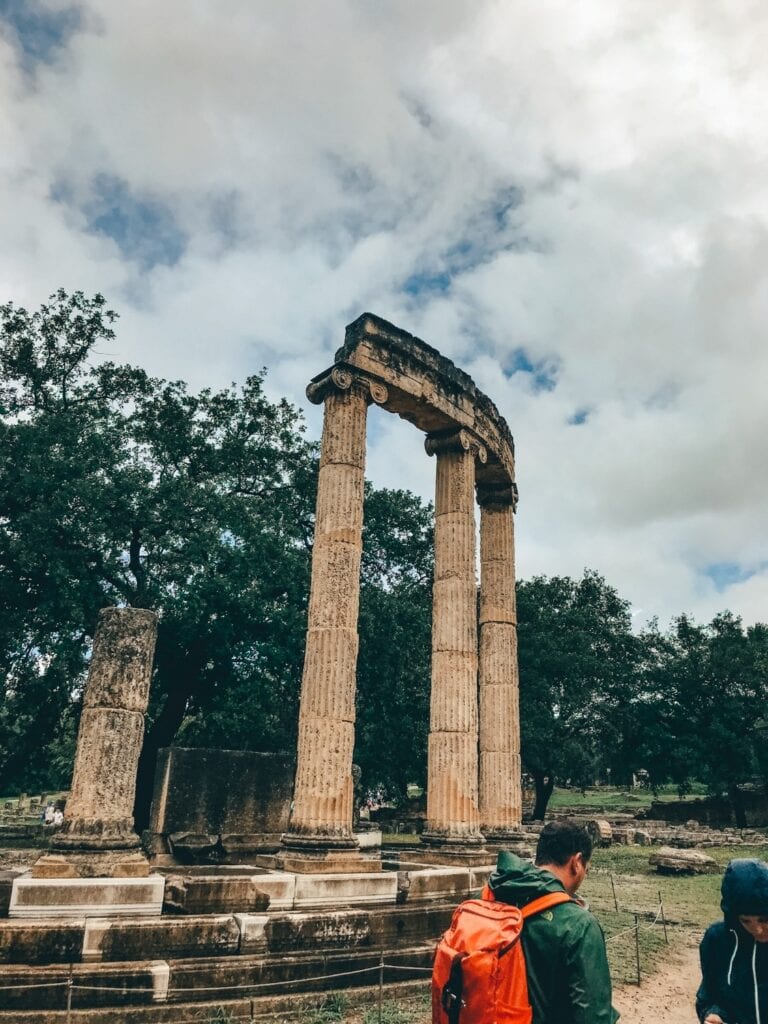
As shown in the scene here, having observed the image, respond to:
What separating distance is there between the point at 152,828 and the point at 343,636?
17.8 feet

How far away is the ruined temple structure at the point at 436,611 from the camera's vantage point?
10336 millimetres

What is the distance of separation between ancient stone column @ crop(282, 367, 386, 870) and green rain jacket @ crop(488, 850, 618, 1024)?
765 cm

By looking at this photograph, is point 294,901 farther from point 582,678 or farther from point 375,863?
point 582,678

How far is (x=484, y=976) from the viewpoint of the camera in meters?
2.40

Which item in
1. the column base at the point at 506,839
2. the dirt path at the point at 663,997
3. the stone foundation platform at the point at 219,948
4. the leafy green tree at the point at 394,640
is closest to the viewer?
the stone foundation platform at the point at 219,948

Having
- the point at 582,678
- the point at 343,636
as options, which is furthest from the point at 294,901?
the point at 582,678

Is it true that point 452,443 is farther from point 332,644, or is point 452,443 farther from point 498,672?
point 332,644

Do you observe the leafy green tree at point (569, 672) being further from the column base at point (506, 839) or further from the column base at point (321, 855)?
the column base at point (321, 855)

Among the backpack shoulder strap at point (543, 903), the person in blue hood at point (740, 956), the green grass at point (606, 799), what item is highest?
the backpack shoulder strap at point (543, 903)

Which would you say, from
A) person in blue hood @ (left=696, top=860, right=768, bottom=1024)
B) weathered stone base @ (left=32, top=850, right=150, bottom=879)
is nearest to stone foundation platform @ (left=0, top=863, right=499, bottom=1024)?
weathered stone base @ (left=32, top=850, right=150, bottom=879)

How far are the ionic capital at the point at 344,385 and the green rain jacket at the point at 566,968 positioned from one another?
1027 cm

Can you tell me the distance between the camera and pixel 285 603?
19547 millimetres

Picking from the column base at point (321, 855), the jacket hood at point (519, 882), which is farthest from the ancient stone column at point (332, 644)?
the jacket hood at point (519, 882)

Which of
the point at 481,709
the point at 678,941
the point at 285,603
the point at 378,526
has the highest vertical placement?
the point at 378,526
